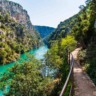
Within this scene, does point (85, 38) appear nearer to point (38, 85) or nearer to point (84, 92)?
point (38, 85)

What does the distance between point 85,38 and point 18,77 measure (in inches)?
928

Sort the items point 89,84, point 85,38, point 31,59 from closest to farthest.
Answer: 1. point 89,84
2. point 31,59
3. point 85,38

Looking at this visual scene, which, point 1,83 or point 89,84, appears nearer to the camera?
point 89,84

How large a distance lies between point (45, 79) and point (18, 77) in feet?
23.5

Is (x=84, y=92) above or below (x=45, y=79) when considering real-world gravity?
above

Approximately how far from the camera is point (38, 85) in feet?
175

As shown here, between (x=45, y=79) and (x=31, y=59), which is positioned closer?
(x=45, y=79)

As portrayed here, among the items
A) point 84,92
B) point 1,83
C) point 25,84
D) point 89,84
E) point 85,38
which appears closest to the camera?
point 84,92

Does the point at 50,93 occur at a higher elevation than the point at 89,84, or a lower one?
lower

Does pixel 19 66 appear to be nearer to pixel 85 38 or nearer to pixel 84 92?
pixel 85 38

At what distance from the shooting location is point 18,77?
53.0m

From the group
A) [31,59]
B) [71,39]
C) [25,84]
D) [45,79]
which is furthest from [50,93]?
[71,39]

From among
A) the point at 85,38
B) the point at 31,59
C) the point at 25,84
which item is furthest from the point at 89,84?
the point at 85,38

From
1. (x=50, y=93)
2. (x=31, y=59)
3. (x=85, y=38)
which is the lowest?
(x=50, y=93)
